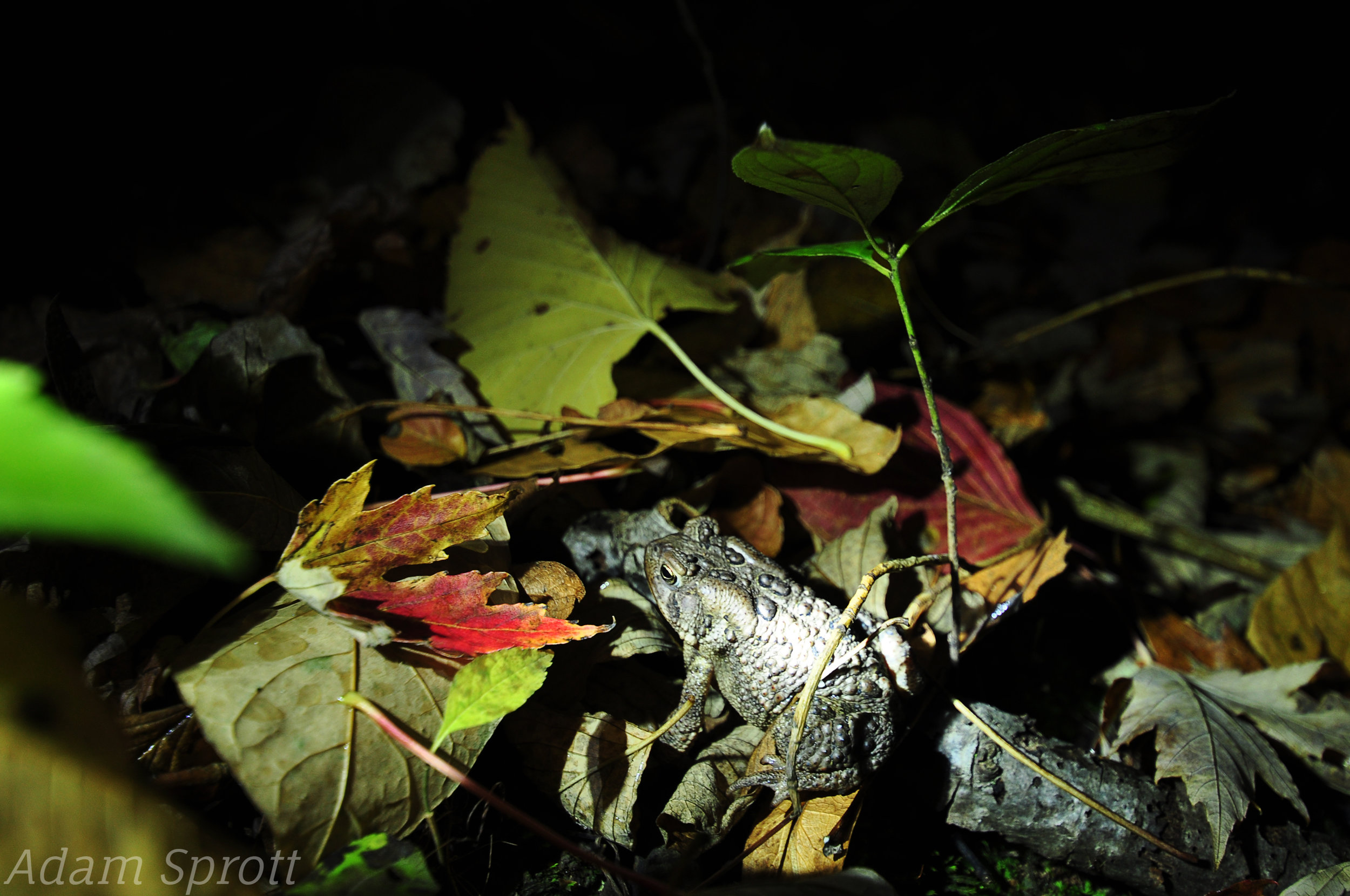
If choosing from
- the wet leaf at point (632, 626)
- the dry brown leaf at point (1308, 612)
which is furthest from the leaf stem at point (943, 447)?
the dry brown leaf at point (1308, 612)

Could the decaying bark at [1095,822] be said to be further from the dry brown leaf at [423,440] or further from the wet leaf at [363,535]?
the dry brown leaf at [423,440]

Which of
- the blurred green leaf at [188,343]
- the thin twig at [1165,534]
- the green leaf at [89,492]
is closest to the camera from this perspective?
the green leaf at [89,492]

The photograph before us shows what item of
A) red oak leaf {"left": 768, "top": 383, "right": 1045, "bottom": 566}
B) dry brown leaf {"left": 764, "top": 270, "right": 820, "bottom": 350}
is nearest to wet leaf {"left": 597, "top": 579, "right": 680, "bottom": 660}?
red oak leaf {"left": 768, "top": 383, "right": 1045, "bottom": 566}

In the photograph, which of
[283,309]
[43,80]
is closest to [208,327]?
[283,309]

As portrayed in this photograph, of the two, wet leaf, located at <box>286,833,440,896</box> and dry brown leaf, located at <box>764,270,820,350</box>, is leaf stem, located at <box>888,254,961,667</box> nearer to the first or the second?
dry brown leaf, located at <box>764,270,820,350</box>

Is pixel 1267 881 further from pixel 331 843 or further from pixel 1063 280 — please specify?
pixel 1063 280
